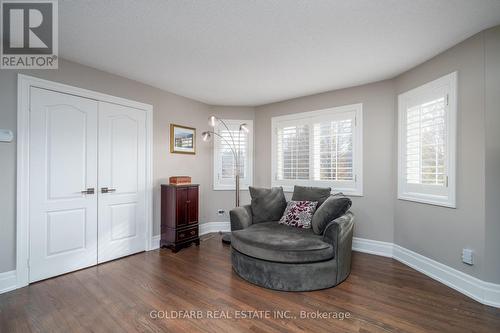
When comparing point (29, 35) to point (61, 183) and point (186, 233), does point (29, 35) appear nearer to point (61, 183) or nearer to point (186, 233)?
point (61, 183)

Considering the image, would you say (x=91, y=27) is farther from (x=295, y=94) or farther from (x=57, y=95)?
(x=295, y=94)

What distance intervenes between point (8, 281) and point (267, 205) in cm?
300

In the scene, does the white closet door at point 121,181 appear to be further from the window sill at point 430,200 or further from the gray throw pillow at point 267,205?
the window sill at point 430,200

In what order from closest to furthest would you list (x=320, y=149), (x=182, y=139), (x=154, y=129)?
(x=154, y=129), (x=320, y=149), (x=182, y=139)

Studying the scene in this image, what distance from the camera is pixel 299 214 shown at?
3.21 meters

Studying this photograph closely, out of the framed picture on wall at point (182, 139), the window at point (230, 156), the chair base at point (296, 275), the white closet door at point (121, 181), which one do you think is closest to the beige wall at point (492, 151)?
the chair base at point (296, 275)

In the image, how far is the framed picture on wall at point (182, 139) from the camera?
407 cm

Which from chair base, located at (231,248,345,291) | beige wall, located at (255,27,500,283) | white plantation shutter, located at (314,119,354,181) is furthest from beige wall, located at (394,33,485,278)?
chair base, located at (231,248,345,291)

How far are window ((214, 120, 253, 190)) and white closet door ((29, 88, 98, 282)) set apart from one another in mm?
2175

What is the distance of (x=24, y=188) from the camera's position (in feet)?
8.38

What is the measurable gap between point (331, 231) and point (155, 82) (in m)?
3.20

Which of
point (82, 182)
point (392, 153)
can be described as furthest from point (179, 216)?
point (392, 153)

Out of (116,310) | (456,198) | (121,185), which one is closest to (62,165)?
(121,185)

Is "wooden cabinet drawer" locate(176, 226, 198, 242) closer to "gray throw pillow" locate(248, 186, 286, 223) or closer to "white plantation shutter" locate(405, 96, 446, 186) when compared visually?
"gray throw pillow" locate(248, 186, 286, 223)
